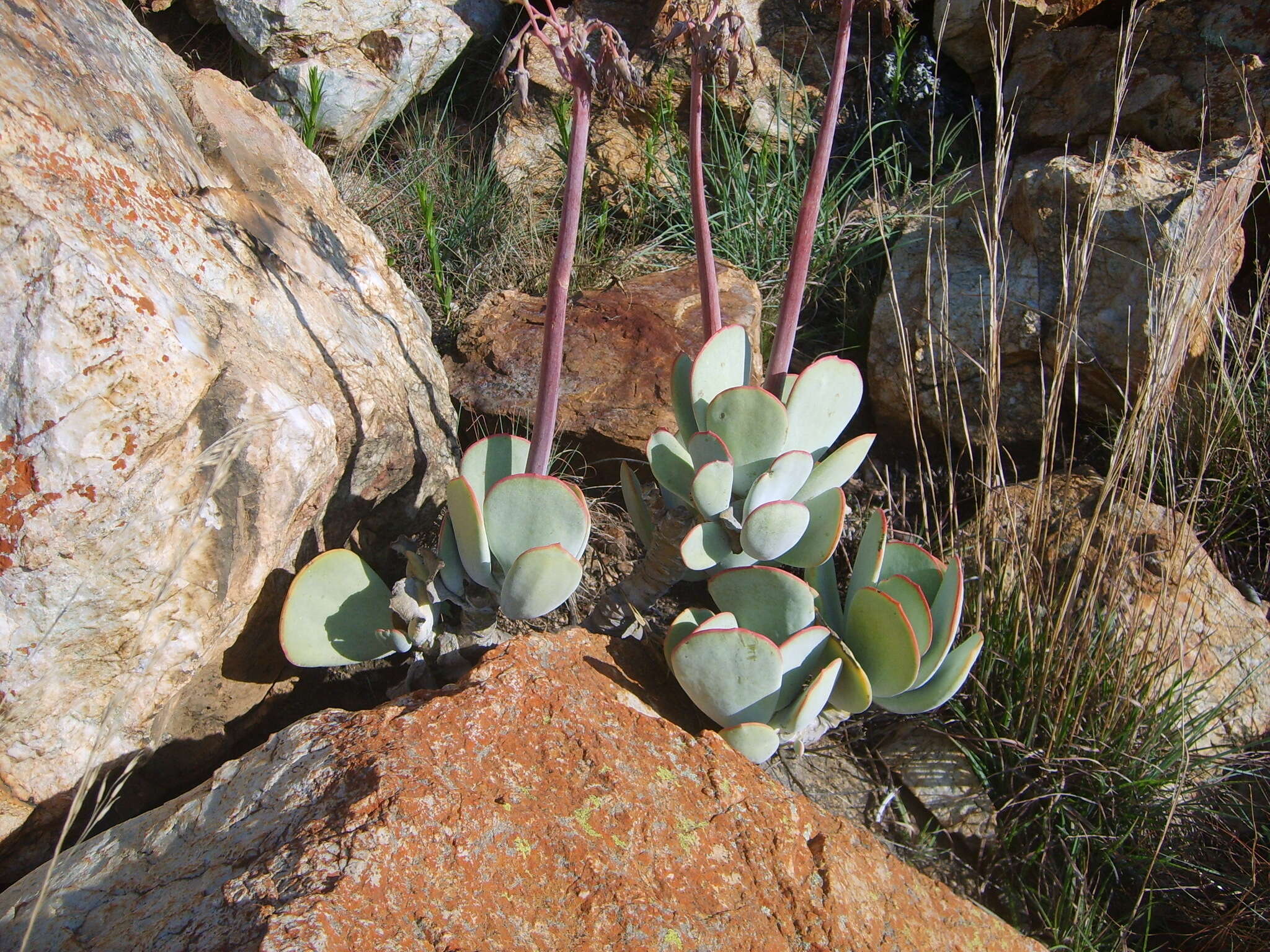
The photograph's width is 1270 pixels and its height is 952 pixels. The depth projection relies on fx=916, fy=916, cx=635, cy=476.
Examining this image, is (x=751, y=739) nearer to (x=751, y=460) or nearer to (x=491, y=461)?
(x=751, y=460)

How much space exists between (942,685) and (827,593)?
12.9 inches

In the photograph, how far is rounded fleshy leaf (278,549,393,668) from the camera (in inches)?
72.8

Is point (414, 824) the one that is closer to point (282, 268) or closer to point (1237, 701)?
point (282, 268)

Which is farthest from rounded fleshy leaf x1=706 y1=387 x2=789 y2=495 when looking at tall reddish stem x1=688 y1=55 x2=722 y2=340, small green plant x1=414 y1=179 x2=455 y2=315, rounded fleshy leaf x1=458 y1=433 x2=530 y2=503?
small green plant x1=414 y1=179 x2=455 y2=315

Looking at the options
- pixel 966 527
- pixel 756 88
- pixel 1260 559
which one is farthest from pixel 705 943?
pixel 756 88

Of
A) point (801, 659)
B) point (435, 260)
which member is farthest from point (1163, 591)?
point (435, 260)

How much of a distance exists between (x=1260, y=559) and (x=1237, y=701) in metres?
0.67

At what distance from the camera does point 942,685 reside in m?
1.84

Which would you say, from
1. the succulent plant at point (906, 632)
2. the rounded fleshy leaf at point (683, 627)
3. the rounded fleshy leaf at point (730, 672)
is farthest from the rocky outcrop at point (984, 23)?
the rounded fleshy leaf at point (730, 672)

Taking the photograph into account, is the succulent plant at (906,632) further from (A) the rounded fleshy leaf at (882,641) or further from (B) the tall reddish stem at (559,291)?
(B) the tall reddish stem at (559,291)

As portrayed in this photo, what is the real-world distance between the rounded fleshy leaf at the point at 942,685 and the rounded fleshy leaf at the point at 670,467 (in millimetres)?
594

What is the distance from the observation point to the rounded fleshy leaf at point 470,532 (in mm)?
1851

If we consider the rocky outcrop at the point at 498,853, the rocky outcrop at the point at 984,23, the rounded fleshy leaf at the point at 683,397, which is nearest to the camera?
the rocky outcrop at the point at 498,853

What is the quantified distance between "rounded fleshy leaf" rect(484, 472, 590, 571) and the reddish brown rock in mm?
920
